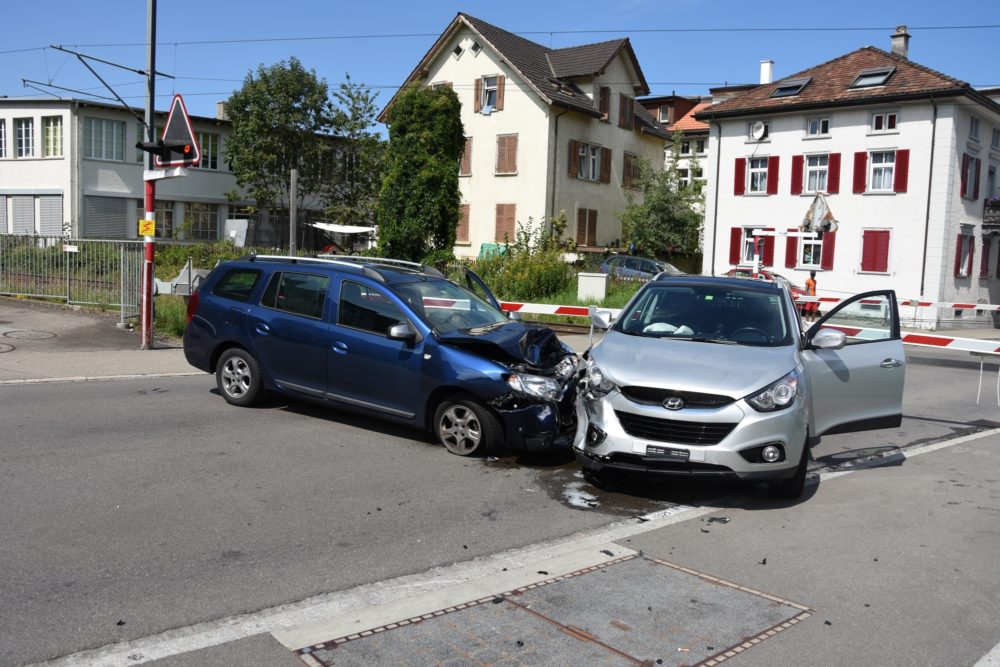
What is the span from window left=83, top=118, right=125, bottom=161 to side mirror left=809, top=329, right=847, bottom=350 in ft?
127

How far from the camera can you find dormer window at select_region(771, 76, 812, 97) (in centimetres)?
3638

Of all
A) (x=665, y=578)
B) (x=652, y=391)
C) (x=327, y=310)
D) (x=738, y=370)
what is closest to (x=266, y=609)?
(x=665, y=578)

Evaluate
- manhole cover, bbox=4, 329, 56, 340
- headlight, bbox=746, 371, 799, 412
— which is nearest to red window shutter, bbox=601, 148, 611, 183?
manhole cover, bbox=4, 329, 56, 340

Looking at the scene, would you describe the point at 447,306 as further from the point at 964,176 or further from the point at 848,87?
the point at 848,87

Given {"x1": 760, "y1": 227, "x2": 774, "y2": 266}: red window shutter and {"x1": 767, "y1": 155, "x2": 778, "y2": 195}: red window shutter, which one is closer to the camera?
{"x1": 760, "y1": 227, "x2": 774, "y2": 266}: red window shutter

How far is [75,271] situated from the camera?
59.5 feet

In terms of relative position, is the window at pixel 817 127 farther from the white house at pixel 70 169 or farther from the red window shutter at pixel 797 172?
the white house at pixel 70 169

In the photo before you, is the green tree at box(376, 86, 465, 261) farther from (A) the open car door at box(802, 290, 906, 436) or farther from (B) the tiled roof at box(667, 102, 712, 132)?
(B) the tiled roof at box(667, 102, 712, 132)

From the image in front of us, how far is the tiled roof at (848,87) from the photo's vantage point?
32406 millimetres

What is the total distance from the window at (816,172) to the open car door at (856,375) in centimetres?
2945

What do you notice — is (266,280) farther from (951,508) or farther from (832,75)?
(832,75)

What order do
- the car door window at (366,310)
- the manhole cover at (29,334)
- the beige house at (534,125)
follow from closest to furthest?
the car door window at (366,310) < the manhole cover at (29,334) < the beige house at (534,125)

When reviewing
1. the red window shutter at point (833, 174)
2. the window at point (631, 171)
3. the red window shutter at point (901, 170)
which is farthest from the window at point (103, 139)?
the red window shutter at point (901, 170)

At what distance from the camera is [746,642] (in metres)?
4.13
